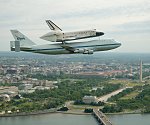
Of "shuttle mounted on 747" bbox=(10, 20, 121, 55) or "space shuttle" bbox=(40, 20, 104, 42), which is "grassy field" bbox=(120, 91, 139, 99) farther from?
"space shuttle" bbox=(40, 20, 104, 42)

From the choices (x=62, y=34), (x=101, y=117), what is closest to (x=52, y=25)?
(x=62, y=34)

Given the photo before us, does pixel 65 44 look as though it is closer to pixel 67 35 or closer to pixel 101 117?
pixel 67 35

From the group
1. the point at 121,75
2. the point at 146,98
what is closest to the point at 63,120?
the point at 146,98

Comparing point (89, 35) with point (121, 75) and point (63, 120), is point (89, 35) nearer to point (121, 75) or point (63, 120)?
point (63, 120)

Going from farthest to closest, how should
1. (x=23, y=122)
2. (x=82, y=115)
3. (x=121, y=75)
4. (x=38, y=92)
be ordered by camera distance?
(x=121, y=75), (x=38, y=92), (x=82, y=115), (x=23, y=122)

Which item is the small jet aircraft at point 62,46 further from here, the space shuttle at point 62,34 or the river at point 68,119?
the river at point 68,119

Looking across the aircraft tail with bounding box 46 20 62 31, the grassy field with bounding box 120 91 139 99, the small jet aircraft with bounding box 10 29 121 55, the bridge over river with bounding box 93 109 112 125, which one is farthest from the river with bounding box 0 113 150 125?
the aircraft tail with bounding box 46 20 62 31
